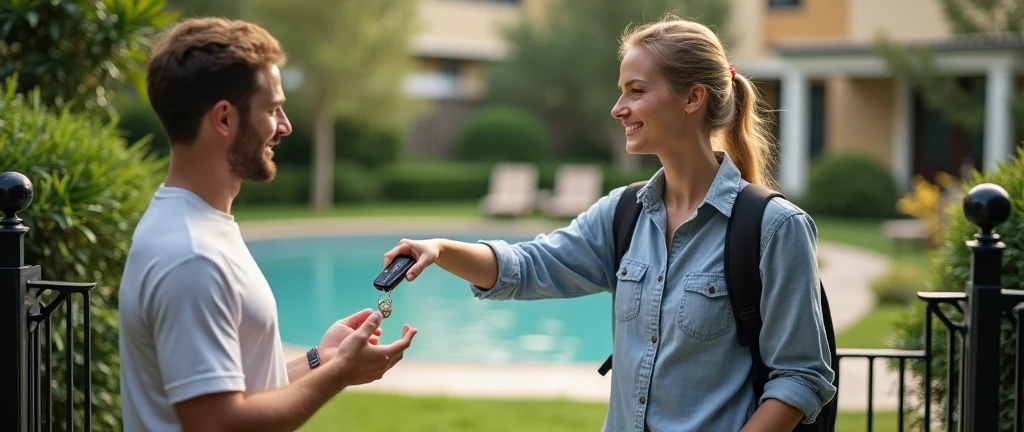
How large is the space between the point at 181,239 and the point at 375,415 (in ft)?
14.9

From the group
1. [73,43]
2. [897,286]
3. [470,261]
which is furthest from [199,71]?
[897,286]

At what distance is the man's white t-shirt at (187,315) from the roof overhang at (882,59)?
54.5 ft

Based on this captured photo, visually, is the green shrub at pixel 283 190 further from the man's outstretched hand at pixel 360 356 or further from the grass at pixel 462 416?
the man's outstretched hand at pixel 360 356

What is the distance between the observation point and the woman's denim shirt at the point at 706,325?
2252 millimetres

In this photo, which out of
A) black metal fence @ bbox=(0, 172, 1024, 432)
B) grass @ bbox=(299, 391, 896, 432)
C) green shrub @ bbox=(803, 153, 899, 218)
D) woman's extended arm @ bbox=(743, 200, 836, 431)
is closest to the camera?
woman's extended arm @ bbox=(743, 200, 836, 431)

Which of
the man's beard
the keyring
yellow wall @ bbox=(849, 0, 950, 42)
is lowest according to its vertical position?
the keyring

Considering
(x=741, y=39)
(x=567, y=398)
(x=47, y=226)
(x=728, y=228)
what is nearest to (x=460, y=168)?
(x=741, y=39)

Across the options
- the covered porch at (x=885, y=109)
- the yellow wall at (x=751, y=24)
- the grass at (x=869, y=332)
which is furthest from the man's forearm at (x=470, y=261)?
the yellow wall at (x=751, y=24)

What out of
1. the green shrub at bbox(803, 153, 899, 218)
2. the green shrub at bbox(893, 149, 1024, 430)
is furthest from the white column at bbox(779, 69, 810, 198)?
the green shrub at bbox(893, 149, 1024, 430)

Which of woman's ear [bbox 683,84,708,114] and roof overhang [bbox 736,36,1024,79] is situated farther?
roof overhang [bbox 736,36,1024,79]

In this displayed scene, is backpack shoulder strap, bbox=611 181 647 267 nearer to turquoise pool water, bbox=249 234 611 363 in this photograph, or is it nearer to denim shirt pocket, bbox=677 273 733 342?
denim shirt pocket, bbox=677 273 733 342

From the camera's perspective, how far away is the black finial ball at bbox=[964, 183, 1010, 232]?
249cm

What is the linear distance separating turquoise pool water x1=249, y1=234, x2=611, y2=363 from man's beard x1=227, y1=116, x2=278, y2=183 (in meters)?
8.15

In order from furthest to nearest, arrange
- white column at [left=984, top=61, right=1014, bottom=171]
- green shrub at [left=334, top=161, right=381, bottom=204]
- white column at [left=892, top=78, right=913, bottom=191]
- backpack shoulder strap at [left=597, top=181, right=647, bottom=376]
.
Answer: white column at [left=892, top=78, right=913, bottom=191] < green shrub at [left=334, top=161, right=381, bottom=204] < white column at [left=984, top=61, right=1014, bottom=171] < backpack shoulder strap at [left=597, top=181, right=647, bottom=376]
